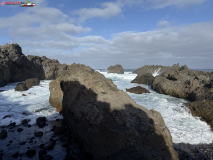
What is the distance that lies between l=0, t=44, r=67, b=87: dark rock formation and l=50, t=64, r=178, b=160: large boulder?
1900 cm

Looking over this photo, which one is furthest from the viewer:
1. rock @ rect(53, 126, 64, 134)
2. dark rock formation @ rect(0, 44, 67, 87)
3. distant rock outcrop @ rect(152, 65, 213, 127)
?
dark rock formation @ rect(0, 44, 67, 87)

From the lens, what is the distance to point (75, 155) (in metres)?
4.57

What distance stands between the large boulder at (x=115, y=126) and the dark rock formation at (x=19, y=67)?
62.3 feet

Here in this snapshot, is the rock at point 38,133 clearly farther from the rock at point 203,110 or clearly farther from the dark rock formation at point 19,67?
the dark rock formation at point 19,67

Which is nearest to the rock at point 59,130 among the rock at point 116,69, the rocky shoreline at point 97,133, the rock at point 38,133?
the rocky shoreline at point 97,133

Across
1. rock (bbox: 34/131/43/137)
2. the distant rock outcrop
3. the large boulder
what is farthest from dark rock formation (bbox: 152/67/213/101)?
rock (bbox: 34/131/43/137)

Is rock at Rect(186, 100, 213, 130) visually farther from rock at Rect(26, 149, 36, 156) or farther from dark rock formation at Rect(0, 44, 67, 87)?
dark rock formation at Rect(0, 44, 67, 87)

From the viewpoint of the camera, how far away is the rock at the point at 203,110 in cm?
818

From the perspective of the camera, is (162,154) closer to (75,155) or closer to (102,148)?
(102,148)

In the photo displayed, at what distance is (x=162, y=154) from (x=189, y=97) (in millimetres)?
12106

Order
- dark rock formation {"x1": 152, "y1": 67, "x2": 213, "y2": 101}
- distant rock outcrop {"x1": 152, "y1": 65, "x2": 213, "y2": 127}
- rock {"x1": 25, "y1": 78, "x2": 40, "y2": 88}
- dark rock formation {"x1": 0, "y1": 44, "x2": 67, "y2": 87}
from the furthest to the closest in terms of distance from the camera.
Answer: dark rock formation {"x1": 0, "y1": 44, "x2": 67, "y2": 87}, rock {"x1": 25, "y1": 78, "x2": 40, "y2": 88}, dark rock formation {"x1": 152, "y1": 67, "x2": 213, "y2": 101}, distant rock outcrop {"x1": 152, "y1": 65, "x2": 213, "y2": 127}

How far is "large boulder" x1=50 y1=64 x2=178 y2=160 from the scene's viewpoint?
3721 millimetres

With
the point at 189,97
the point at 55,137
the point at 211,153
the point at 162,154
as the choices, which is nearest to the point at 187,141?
the point at 211,153

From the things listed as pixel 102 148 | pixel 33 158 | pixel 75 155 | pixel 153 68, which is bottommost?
pixel 33 158
